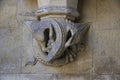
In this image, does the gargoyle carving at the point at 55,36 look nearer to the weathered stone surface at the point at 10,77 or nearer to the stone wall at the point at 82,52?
the stone wall at the point at 82,52

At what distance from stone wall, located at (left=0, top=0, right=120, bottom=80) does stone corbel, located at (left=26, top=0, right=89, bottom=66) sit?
7 centimetres

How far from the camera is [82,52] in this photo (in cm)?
236

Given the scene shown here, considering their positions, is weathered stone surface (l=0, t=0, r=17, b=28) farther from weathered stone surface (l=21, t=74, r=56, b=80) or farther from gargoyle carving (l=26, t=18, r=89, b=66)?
weathered stone surface (l=21, t=74, r=56, b=80)

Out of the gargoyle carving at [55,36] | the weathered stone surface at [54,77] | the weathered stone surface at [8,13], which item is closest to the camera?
the gargoyle carving at [55,36]

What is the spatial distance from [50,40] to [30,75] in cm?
30

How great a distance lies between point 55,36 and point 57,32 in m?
0.04

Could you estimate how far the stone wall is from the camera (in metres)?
2.31

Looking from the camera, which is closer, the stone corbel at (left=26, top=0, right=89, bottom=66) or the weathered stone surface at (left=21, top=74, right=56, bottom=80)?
the stone corbel at (left=26, top=0, right=89, bottom=66)

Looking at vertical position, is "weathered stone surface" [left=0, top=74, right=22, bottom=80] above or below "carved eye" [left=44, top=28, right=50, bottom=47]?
below

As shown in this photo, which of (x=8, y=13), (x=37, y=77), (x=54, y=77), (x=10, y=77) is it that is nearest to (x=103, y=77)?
(x=54, y=77)

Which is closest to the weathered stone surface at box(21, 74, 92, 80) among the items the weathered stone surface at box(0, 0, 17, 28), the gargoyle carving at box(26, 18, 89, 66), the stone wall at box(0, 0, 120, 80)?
the stone wall at box(0, 0, 120, 80)

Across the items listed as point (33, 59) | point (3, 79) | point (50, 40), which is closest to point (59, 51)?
point (50, 40)

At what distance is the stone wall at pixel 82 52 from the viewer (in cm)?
231

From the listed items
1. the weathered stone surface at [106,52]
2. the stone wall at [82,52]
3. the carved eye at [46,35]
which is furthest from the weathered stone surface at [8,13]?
the weathered stone surface at [106,52]
